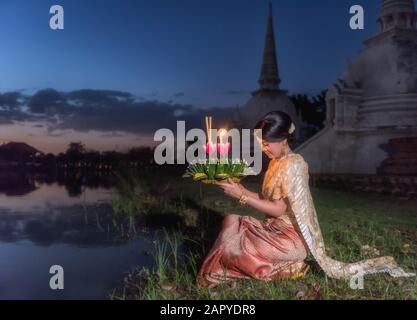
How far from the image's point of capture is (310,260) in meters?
4.58

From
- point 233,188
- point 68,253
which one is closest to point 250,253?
point 233,188

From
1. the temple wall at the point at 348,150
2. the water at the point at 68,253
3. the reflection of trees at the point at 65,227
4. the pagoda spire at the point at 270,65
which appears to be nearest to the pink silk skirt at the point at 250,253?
the water at the point at 68,253

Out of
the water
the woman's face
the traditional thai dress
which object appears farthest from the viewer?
the water

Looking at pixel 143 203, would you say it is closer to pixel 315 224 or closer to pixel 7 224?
pixel 7 224

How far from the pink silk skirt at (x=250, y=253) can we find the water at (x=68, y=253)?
2036 mm

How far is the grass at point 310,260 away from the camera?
3576 millimetres

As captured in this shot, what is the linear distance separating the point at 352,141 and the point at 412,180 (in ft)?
21.6

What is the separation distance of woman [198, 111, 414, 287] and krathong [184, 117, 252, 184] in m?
0.11

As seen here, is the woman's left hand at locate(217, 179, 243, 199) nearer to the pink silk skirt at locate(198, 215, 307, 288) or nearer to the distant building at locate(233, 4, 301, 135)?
the pink silk skirt at locate(198, 215, 307, 288)

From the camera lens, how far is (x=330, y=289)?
359 centimetres

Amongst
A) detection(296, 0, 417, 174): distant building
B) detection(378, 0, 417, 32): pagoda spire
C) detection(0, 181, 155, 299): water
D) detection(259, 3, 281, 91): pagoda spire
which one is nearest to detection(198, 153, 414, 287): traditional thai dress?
detection(0, 181, 155, 299): water

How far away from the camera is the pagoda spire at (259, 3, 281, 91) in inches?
965

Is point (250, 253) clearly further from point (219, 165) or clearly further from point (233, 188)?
point (219, 165)
